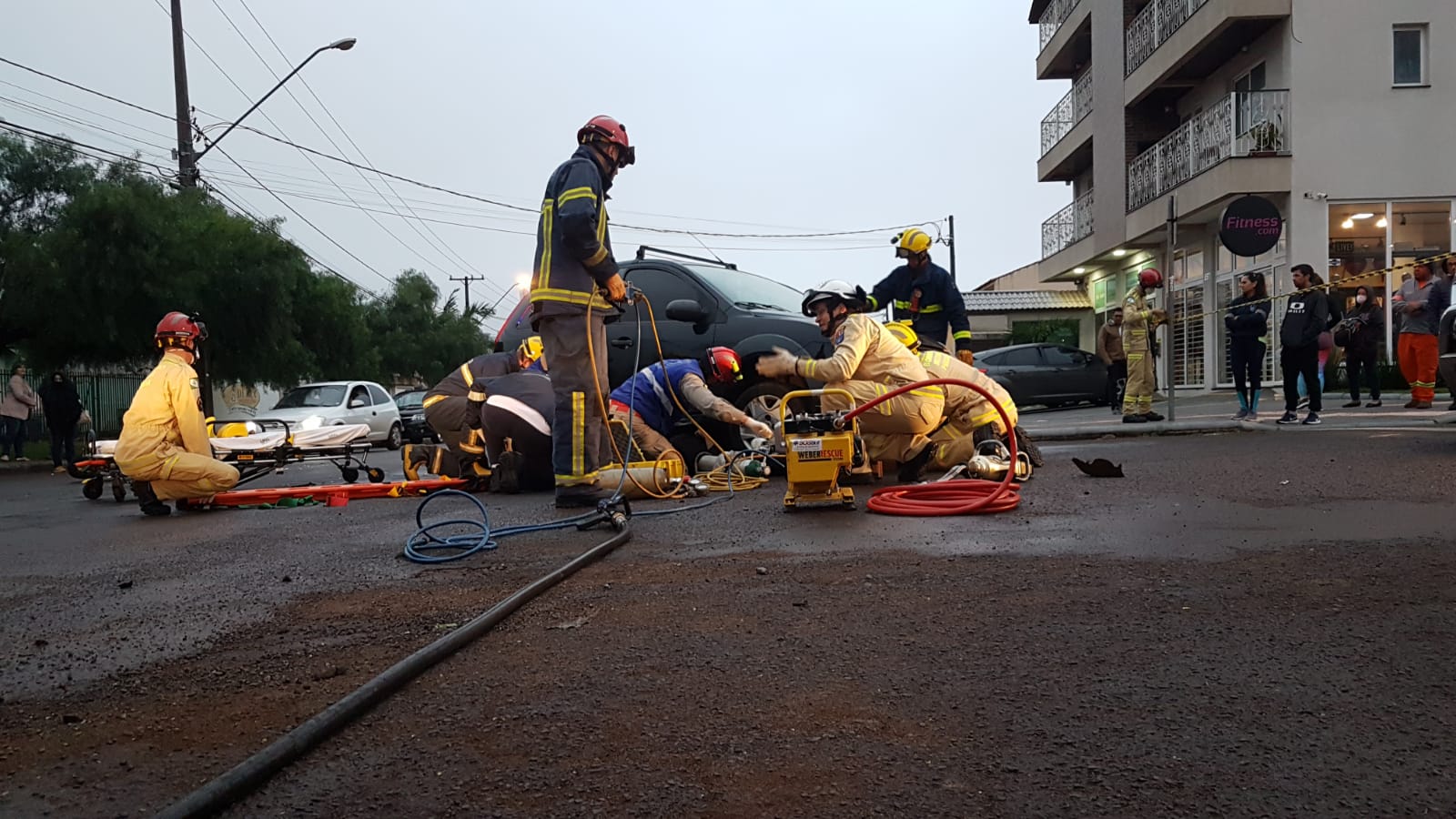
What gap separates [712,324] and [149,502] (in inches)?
174

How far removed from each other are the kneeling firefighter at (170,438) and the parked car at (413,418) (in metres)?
11.9

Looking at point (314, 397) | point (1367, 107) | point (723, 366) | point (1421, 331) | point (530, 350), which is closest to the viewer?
point (723, 366)

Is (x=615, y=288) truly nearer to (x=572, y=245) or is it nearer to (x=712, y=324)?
(x=572, y=245)

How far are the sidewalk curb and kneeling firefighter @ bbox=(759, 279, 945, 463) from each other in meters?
4.84

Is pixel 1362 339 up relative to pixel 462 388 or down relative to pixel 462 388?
up

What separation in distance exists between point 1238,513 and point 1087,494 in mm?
1112

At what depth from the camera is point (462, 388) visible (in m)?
9.10

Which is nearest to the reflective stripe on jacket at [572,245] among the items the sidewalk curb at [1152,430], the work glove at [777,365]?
the work glove at [777,365]

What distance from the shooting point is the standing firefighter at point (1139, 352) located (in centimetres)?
1223

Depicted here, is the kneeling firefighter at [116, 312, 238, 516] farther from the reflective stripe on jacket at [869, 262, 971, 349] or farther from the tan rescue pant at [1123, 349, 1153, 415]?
the tan rescue pant at [1123, 349, 1153, 415]

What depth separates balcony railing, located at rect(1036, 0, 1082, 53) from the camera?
1176 inches

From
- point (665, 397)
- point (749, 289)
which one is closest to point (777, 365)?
point (665, 397)

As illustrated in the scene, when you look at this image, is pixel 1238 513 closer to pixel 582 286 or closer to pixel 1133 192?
pixel 582 286

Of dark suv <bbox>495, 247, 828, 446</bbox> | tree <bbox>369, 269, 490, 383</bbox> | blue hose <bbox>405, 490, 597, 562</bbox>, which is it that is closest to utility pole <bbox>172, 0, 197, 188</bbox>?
dark suv <bbox>495, 247, 828, 446</bbox>
